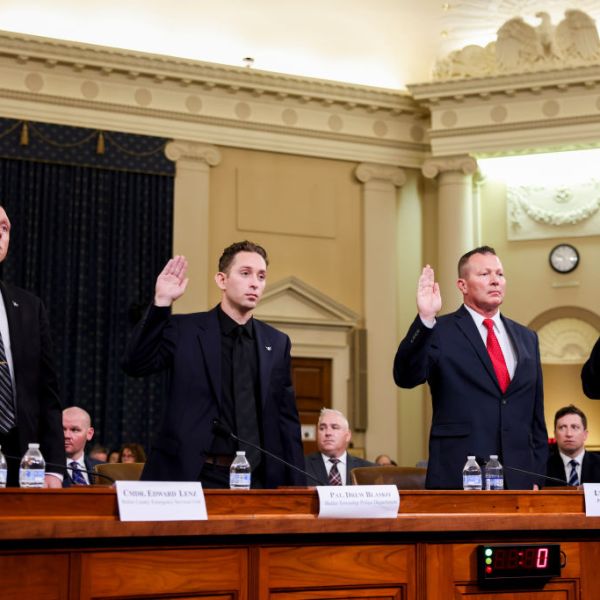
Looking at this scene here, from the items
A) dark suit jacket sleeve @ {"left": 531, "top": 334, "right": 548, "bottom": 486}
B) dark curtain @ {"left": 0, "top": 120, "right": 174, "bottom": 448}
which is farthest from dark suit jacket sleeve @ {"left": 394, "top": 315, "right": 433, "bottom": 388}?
dark curtain @ {"left": 0, "top": 120, "right": 174, "bottom": 448}

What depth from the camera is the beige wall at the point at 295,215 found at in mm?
12453

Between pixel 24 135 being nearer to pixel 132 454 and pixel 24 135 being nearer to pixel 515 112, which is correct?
pixel 132 454

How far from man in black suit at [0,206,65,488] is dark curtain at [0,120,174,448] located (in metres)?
7.84

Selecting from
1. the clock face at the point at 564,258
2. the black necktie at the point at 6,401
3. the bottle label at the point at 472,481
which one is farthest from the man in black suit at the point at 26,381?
the clock face at the point at 564,258

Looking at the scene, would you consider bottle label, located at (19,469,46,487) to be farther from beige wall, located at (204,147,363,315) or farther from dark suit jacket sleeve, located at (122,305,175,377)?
beige wall, located at (204,147,363,315)

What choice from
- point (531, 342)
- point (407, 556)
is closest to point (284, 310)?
point (531, 342)

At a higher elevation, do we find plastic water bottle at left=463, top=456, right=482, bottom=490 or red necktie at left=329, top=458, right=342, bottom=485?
red necktie at left=329, top=458, right=342, bottom=485

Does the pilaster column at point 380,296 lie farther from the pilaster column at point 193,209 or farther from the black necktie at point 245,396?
the black necktie at point 245,396

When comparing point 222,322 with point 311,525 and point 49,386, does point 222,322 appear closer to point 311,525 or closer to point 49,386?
point 49,386

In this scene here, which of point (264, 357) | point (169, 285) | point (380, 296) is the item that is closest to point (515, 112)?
point (380, 296)

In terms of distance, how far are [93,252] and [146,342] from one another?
8.45 m

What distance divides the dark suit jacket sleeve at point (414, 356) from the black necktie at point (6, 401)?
1.30m

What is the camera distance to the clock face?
41.5ft

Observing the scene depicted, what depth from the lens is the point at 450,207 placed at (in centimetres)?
1269
